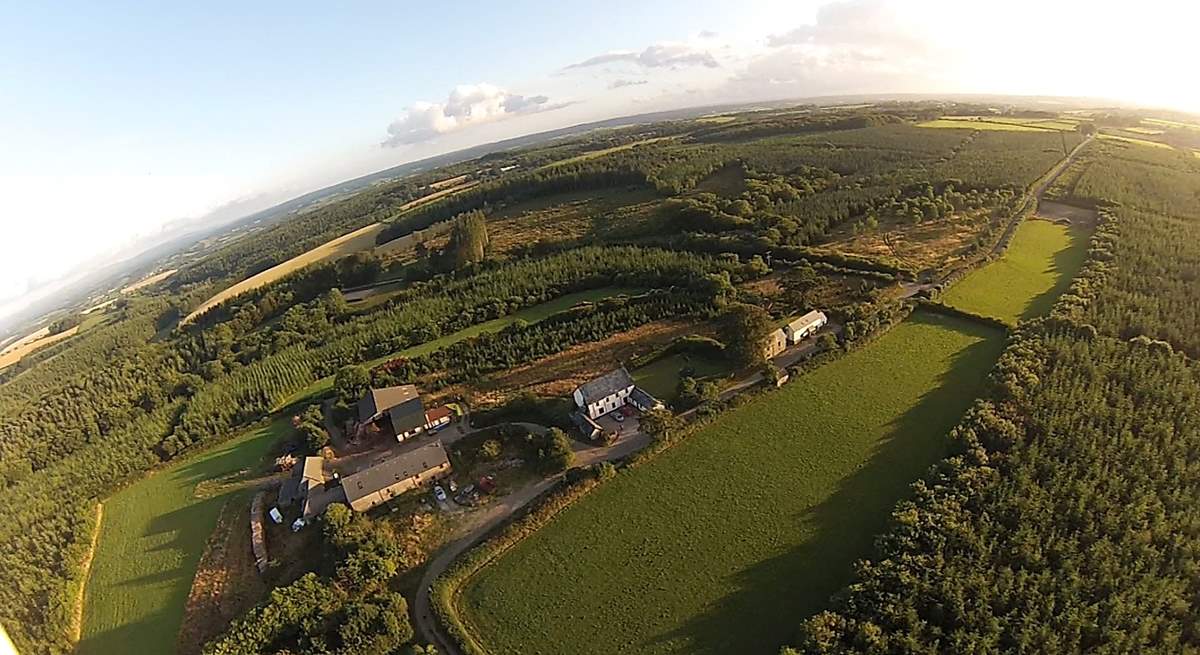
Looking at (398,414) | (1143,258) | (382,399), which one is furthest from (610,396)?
(1143,258)

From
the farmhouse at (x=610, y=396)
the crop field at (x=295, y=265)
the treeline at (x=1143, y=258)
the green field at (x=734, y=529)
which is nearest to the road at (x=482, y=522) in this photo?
the green field at (x=734, y=529)

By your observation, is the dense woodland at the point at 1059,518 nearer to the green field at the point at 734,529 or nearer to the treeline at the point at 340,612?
the green field at the point at 734,529

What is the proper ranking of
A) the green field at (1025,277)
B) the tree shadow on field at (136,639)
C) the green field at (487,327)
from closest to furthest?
the tree shadow on field at (136,639)
the green field at (1025,277)
the green field at (487,327)

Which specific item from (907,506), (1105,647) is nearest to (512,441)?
(907,506)

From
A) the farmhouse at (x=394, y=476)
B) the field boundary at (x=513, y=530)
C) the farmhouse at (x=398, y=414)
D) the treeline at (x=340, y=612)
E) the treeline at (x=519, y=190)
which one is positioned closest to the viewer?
the treeline at (x=340, y=612)

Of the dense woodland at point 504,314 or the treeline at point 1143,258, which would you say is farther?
the treeline at point 1143,258

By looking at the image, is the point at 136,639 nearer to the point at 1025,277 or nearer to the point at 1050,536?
the point at 1050,536

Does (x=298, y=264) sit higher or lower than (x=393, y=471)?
higher

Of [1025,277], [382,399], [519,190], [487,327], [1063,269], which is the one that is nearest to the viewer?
[382,399]
